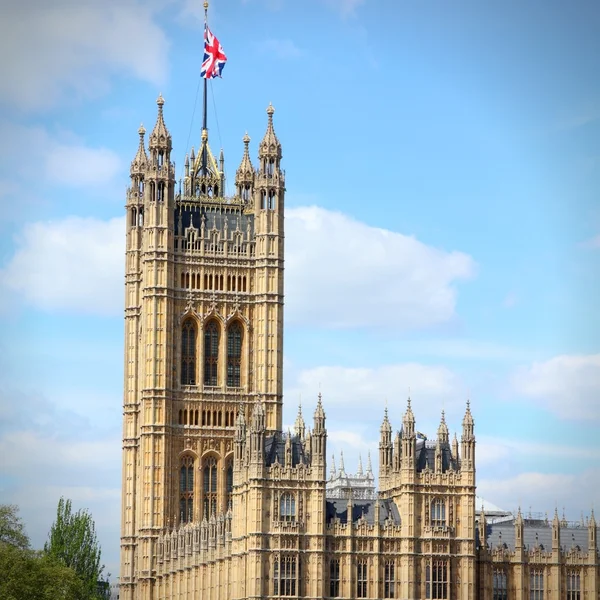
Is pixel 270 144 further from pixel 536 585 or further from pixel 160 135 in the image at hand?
pixel 536 585

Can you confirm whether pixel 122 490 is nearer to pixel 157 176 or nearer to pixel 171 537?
pixel 171 537

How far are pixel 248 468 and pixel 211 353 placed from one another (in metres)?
34.5

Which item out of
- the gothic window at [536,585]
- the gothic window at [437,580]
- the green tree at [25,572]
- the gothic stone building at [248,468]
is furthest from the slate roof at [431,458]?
the green tree at [25,572]

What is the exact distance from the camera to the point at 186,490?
164m

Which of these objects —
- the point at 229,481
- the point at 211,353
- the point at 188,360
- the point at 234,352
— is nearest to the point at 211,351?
the point at 211,353

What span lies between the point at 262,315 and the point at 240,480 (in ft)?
107

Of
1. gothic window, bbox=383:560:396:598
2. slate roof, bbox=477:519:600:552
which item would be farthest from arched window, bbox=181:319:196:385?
gothic window, bbox=383:560:396:598

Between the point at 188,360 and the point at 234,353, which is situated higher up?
the point at 234,353

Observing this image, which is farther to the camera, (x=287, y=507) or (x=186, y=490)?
(x=186, y=490)

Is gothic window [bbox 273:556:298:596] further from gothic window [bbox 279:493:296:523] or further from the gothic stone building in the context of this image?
gothic window [bbox 279:493:296:523]

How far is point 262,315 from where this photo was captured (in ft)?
547

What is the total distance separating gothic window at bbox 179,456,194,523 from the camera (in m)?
163

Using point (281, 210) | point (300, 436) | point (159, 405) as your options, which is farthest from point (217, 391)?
point (300, 436)

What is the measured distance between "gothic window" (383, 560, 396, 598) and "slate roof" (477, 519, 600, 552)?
9879mm
